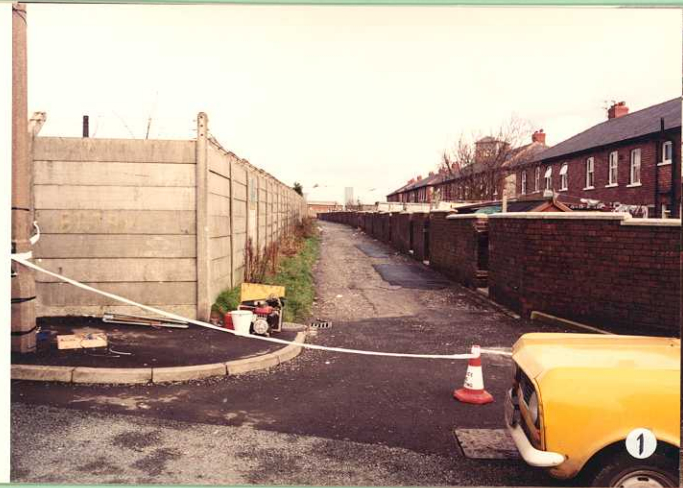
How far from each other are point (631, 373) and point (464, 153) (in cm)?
2044

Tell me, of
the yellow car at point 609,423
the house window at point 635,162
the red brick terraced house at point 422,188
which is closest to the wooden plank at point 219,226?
the yellow car at point 609,423

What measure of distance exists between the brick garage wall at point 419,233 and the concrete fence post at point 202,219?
37.1 feet

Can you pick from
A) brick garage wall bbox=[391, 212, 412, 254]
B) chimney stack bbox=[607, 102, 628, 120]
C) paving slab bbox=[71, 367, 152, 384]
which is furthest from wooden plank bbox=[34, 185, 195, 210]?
brick garage wall bbox=[391, 212, 412, 254]

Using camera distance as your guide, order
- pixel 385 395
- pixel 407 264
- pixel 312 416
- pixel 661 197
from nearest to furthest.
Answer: pixel 312 416 → pixel 385 395 → pixel 661 197 → pixel 407 264

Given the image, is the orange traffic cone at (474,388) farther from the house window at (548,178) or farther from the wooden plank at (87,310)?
the house window at (548,178)

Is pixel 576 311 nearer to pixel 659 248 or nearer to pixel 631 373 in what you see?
pixel 659 248

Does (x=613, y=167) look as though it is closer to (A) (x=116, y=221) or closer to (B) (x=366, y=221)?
(A) (x=116, y=221)

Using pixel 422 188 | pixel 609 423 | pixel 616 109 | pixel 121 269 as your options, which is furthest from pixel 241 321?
pixel 422 188

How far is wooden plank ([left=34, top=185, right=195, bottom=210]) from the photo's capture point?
681 cm

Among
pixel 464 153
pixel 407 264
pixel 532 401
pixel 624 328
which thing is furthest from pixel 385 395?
pixel 464 153

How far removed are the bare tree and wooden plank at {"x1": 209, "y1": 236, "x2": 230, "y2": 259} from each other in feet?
35.1

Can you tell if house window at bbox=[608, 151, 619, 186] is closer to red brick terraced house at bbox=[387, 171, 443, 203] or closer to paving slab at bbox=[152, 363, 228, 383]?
paving slab at bbox=[152, 363, 228, 383]

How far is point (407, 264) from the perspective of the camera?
17.2 m

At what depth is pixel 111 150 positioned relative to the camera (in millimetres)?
6902
